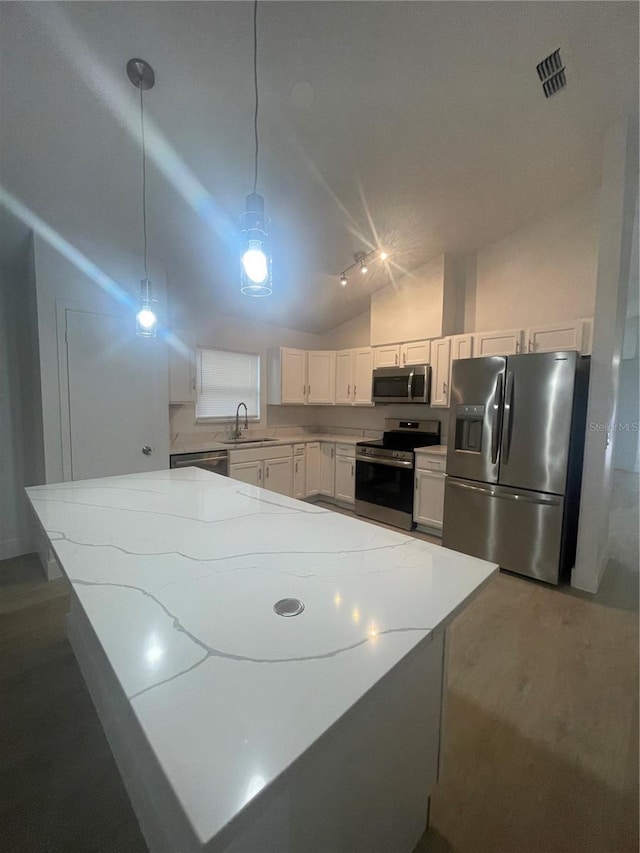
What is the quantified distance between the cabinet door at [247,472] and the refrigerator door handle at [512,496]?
6.56 feet

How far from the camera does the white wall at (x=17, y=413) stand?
2.74 metres

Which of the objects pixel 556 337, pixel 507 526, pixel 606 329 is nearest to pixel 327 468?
pixel 507 526

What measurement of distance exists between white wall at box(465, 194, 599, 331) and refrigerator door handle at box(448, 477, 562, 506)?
1723mm

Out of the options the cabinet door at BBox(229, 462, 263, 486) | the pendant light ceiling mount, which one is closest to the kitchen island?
the pendant light ceiling mount

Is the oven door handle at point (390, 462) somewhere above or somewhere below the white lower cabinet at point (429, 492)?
above


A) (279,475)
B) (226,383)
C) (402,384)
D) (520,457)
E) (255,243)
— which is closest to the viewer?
(255,243)

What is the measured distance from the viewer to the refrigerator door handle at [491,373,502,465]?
275 cm

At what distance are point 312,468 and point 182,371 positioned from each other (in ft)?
6.54

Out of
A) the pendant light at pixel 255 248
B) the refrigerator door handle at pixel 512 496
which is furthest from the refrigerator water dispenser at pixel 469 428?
the pendant light at pixel 255 248

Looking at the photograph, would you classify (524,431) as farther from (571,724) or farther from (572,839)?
(572,839)

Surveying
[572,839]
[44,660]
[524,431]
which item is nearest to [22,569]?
[44,660]

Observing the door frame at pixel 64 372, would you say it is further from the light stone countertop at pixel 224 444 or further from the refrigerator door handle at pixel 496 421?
the refrigerator door handle at pixel 496 421

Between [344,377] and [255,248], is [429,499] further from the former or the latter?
[255,248]

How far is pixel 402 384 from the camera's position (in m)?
3.86
